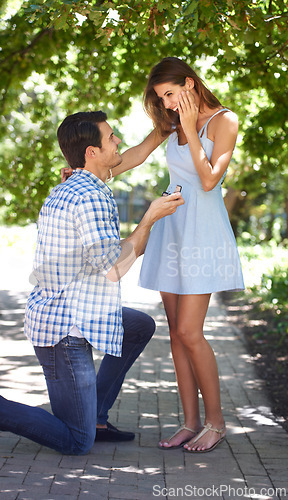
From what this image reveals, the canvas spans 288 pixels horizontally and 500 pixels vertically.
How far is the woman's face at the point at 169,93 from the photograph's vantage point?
12.7ft

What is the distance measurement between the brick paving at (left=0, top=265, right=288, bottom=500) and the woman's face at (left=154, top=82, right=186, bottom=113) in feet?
6.57

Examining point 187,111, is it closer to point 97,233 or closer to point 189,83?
point 189,83

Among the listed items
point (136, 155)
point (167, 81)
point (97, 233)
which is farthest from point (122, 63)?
point (97, 233)

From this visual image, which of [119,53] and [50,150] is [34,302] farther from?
[50,150]

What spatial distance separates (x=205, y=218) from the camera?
3902 mm

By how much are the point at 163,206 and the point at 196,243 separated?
1.22 feet

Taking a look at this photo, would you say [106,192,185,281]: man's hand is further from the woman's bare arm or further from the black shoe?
the black shoe

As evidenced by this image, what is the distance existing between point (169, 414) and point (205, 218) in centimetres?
174

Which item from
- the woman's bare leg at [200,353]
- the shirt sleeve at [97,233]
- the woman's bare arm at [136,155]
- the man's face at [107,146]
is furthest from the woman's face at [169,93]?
the woman's bare leg at [200,353]

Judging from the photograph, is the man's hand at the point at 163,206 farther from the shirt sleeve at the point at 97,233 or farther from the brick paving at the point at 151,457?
the brick paving at the point at 151,457

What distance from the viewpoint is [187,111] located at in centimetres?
379

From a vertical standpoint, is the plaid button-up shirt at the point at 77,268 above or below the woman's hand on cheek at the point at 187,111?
below

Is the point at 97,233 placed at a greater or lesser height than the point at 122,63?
lesser

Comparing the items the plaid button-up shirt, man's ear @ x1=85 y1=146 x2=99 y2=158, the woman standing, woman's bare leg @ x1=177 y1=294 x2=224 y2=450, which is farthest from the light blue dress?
man's ear @ x1=85 y1=146 x2=99 y2=158
